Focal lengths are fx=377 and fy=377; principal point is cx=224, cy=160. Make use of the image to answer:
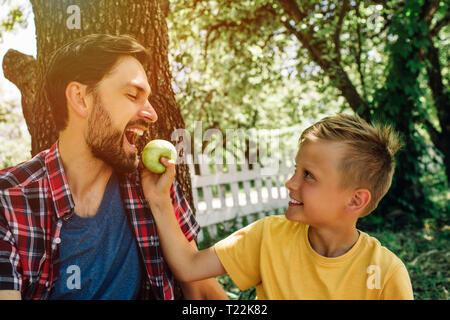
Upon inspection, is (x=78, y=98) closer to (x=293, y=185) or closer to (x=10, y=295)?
(x=10, y=295)

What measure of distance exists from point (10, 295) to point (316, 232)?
1319 mm

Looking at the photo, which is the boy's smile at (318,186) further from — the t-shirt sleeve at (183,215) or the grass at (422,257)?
the grass at (422,257)

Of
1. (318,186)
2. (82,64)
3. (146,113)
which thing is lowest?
(318,186)

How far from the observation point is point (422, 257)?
485 cm

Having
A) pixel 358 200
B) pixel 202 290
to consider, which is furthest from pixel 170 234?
pixel 358 200

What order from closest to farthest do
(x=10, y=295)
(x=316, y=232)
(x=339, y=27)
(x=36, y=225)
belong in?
(x=10, y=295) → (x=36, y=225) → (x=316, y=232) → (x=339, y=27)

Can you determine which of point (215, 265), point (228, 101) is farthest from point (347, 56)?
point (215, 265)

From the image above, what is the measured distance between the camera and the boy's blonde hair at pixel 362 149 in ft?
5.65

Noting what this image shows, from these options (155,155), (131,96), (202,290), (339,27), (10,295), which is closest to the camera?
(10,295)

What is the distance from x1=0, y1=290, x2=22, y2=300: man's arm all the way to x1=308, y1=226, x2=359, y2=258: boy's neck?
1.25 metres

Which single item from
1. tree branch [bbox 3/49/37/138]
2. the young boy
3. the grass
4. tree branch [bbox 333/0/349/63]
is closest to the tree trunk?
tree branch [bbox 3/49/37/138]

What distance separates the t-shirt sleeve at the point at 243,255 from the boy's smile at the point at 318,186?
8.8 inches

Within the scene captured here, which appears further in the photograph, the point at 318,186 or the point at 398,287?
the point at 318,186

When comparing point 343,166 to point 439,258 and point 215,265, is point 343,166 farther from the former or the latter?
point 439,258
